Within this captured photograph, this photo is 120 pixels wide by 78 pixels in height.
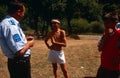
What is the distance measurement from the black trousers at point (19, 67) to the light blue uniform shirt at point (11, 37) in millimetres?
103

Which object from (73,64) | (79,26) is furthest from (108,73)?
(79,26)

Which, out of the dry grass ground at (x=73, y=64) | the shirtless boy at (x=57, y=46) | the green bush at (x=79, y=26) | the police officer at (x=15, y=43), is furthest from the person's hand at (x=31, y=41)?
the green bush at (x=79, y=26)

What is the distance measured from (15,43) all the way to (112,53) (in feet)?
4.03

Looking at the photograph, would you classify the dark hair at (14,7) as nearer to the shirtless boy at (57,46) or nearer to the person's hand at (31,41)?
the person's hand at (31,41)

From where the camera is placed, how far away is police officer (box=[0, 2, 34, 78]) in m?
5.04

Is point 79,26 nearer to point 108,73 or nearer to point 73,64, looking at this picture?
point 73,64

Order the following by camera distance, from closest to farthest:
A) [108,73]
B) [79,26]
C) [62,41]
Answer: [108,73] → [62,41] → [79,26]

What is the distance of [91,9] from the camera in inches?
1291

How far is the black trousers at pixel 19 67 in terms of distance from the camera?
5.24m

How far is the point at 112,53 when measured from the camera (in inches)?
201

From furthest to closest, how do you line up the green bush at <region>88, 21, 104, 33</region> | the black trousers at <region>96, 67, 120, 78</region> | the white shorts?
1. the green bush at <region>88, 21, 104, 33</region>
2. the white shorts
3. the black trousers at <region>96, 67, 120, 78</region>

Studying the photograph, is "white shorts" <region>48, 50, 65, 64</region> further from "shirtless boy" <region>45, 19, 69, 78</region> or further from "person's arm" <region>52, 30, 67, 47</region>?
"person's arm" <region>52, 30, 67, 47</region>

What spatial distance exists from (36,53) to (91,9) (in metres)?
18.8

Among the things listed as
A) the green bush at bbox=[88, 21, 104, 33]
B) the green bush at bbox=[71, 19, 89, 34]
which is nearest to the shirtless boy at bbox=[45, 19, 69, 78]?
the green bush at bbox=[71, 19, 89, 34]
